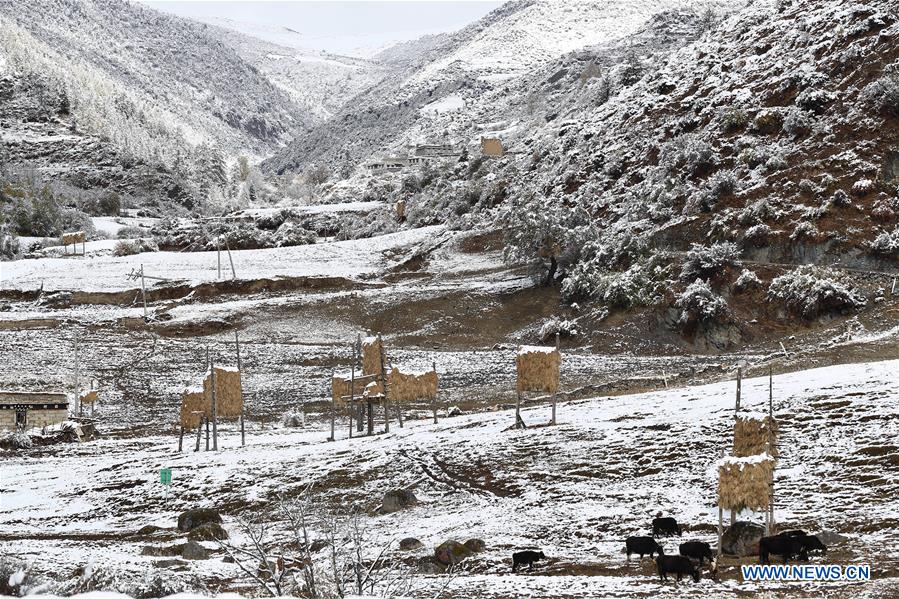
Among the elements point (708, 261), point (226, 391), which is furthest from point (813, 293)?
point (226, 391)

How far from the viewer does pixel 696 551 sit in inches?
869

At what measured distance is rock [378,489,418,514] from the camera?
31.9 m

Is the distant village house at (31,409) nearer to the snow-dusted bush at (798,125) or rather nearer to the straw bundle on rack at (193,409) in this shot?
the straw bundle on rack at (193,409)

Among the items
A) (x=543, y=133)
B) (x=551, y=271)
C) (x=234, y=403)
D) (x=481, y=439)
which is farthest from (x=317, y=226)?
(x=481, y=439)

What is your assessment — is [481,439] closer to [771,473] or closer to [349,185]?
[771,473]

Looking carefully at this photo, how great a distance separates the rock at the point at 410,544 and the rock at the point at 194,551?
5.53 metres

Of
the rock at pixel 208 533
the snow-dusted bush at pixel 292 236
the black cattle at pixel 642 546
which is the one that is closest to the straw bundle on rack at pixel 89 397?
the rock at pixel 208 533

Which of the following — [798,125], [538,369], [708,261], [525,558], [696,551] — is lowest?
[525,558]

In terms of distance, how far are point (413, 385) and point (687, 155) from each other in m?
43.5

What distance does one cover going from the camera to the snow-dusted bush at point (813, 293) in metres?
57.6

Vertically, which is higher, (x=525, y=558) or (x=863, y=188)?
(x=863, y=188)

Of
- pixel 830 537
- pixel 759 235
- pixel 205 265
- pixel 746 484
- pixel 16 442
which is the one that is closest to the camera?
pixel 830 537

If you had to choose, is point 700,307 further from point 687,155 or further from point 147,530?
point 147,530

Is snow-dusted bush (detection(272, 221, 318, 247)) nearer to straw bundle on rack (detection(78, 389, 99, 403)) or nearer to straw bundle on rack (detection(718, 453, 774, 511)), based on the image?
straw bundle on rack (detection(78, 389, 99, 403))
